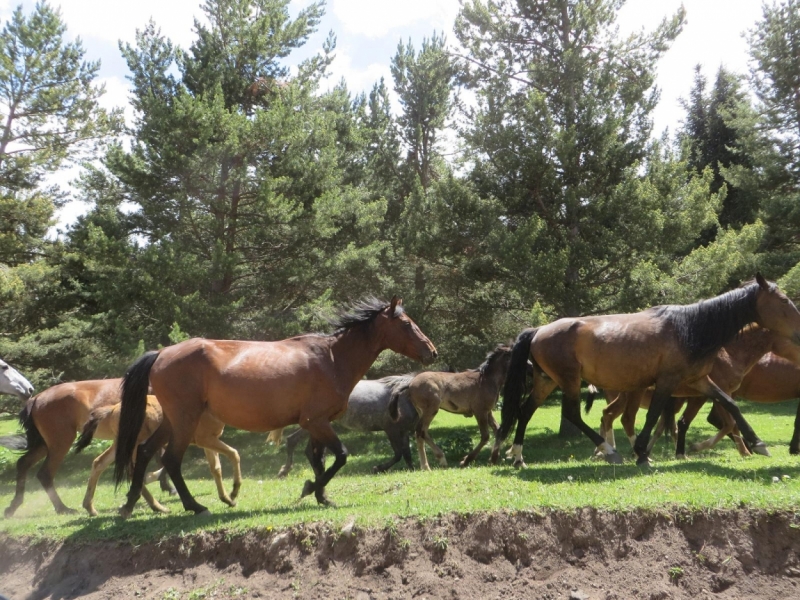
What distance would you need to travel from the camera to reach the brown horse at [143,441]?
8.71 m

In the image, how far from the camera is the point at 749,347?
10.2m

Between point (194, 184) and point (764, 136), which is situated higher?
point (764, 136)

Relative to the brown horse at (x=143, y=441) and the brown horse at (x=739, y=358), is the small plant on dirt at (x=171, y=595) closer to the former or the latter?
the brown horse at (x=143, y=441)

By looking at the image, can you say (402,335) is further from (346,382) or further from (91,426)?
(91,426)

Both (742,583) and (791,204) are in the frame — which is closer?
(742,583)

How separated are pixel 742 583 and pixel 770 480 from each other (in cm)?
228

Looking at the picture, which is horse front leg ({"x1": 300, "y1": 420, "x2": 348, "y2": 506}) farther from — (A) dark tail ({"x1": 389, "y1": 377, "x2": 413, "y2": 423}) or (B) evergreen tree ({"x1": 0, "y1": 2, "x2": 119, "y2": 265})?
(B) evergreen tree ({"x1": 0, "y1": 2, "x2": 119, "y2": 265})

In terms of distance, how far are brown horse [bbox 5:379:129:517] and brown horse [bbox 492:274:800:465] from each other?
771cm

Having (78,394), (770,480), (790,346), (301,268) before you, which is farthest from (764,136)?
(78,394)

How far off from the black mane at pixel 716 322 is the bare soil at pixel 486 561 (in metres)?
3.25

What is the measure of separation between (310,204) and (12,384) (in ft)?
31.3

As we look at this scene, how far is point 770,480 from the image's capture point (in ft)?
23.6

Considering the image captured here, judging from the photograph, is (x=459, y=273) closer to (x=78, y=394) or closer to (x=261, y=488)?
(x=261, y=488)

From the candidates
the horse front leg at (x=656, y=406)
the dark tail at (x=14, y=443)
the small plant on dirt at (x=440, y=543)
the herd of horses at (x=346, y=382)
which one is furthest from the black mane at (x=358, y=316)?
the dark tail at (x=14, y=443)
